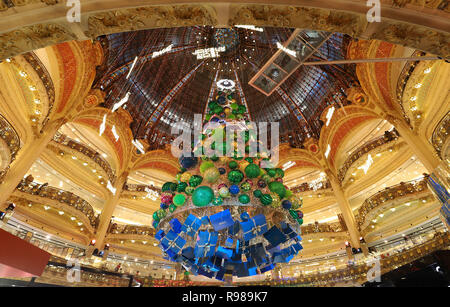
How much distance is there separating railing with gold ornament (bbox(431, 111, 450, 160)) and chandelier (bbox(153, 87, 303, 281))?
7.71m

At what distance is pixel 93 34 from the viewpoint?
143 inches

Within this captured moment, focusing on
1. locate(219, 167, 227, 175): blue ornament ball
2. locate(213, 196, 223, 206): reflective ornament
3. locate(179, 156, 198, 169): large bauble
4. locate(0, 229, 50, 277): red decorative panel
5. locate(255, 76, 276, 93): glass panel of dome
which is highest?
locate(255, 76, 276, 93): glass panel of dome

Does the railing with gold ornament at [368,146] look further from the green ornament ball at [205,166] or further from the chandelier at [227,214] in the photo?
the green ornament ball at [205,166]

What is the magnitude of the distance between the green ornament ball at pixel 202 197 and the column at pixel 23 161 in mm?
9496

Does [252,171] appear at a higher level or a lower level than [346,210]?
lower

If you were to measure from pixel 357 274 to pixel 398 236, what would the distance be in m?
4.63

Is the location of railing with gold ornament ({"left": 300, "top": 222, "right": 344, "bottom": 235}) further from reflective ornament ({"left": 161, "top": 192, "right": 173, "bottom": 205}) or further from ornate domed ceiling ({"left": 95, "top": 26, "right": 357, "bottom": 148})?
reflective ornament ({"left": 161, "top": 192, "right": 173, "bottom": 205})

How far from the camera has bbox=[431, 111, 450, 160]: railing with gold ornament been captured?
907cm

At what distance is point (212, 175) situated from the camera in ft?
17.6

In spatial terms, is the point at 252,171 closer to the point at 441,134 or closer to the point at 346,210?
the point at 441,134

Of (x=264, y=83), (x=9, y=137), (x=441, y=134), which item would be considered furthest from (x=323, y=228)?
(x=9, y=137)

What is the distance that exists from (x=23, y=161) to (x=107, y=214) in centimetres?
546

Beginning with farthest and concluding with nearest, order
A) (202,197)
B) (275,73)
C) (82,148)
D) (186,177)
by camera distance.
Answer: (82,148) → (275,73) → (186,177) → (202,197)

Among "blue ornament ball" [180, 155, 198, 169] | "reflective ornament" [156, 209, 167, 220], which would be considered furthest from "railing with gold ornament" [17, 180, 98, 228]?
"blue ornament ball" [180, 155, 198, 169]
